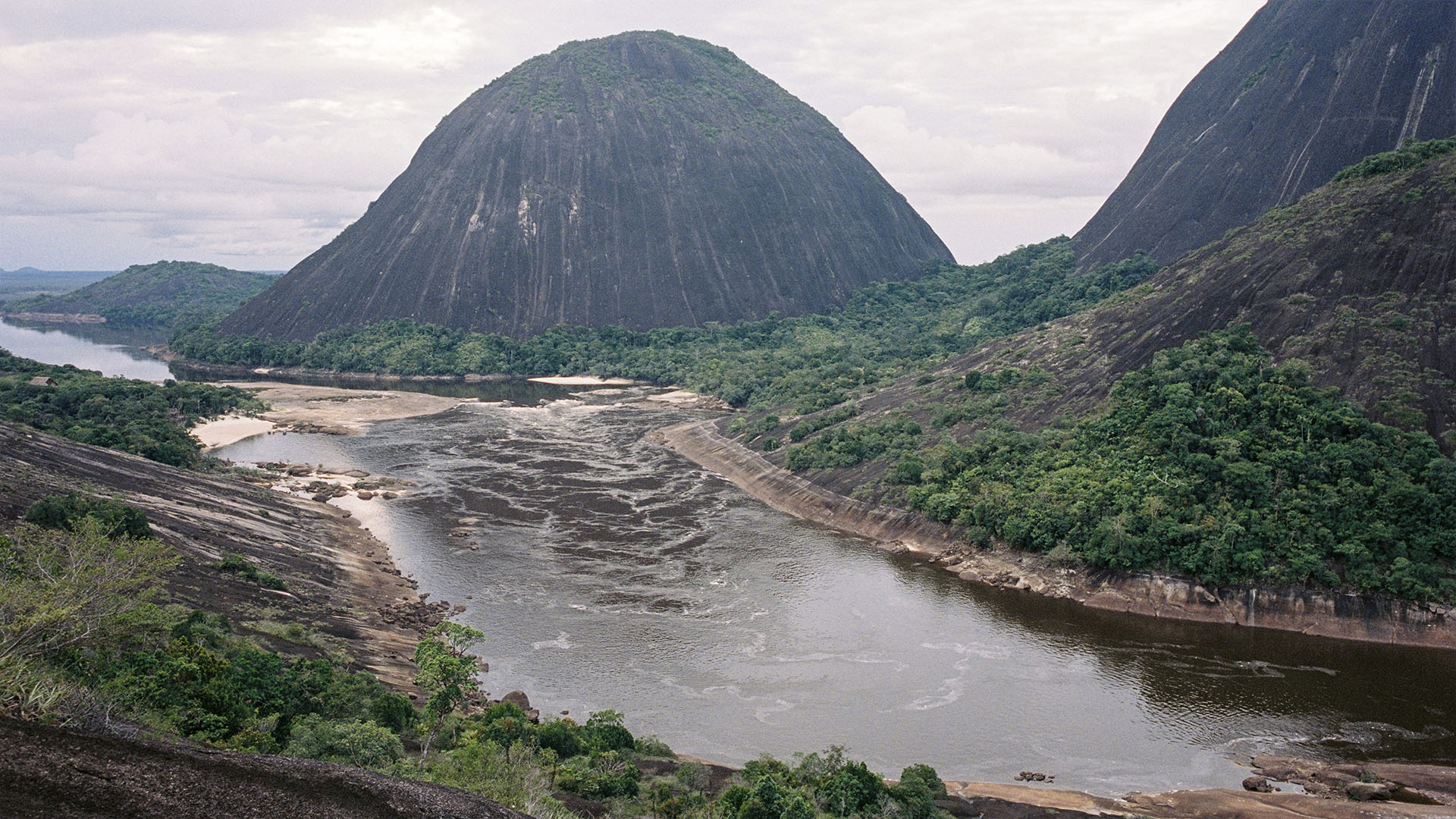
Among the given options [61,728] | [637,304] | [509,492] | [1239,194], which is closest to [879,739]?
[61,728]

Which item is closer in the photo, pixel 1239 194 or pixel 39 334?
pixel 1239 194

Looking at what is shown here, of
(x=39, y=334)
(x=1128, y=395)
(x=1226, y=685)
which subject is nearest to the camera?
(x=1226, y=685)

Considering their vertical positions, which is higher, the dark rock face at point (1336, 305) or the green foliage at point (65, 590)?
the dark rock face at point (1336, 305)

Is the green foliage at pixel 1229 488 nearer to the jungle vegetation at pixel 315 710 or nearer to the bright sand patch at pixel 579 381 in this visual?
the jungle vegetation at pixel 315 710

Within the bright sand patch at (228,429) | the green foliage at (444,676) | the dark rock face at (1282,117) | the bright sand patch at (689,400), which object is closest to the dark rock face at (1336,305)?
the dark rock face at (1282,117)

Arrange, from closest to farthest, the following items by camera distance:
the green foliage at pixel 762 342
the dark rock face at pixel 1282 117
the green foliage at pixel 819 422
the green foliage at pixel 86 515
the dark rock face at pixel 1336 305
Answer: the green foliage at pixel 86 515 < the dark rock face at pixel 1336 305 < the green foliage at pixel 819 422 < the dark rock face at pixel 1282 117 < the green foliage at pixel 762 342

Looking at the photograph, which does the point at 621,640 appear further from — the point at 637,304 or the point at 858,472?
the point at 637,304

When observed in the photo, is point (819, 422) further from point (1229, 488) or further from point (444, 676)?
point (444, 676)
